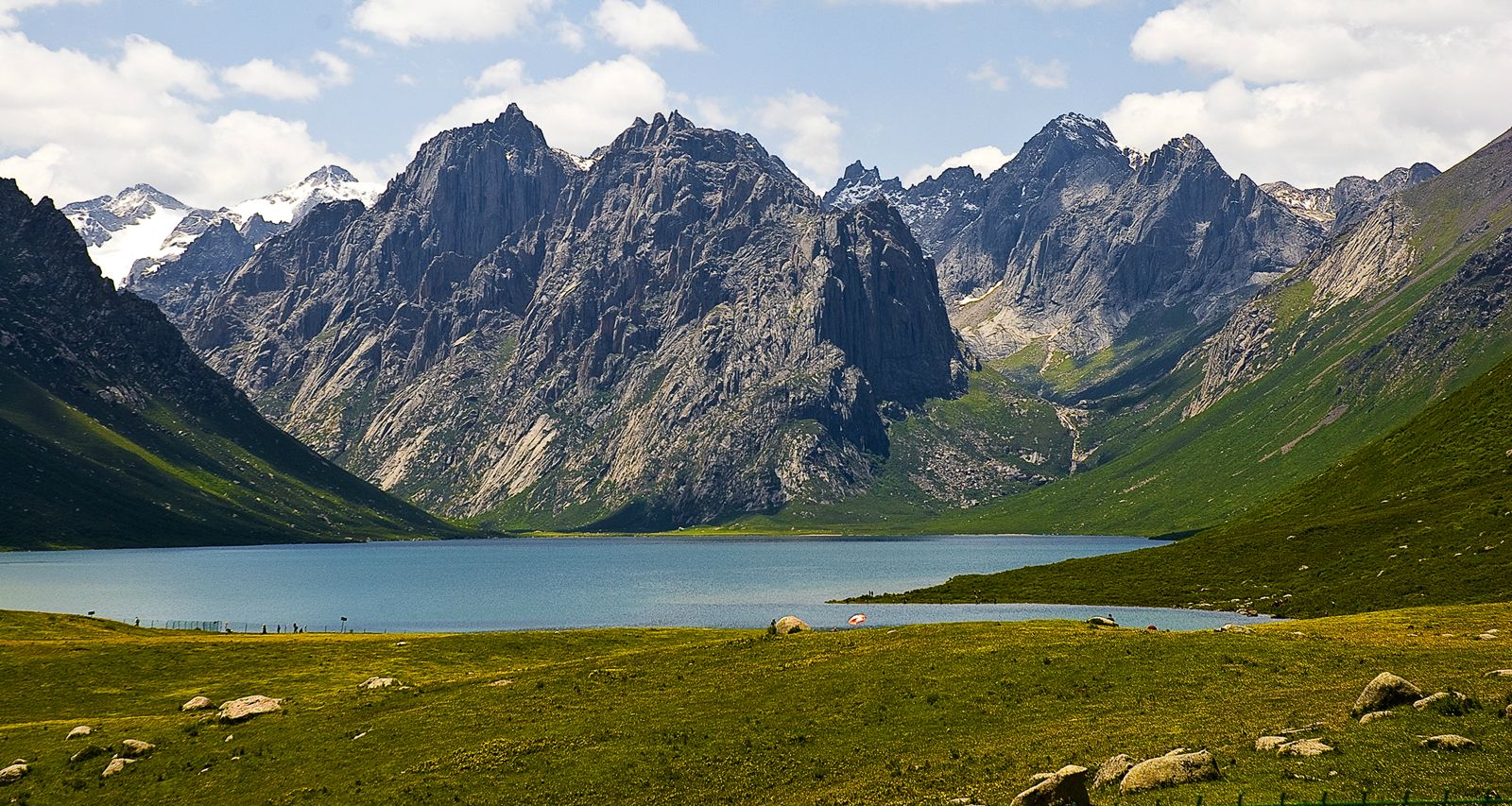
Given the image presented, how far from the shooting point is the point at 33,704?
68.0m

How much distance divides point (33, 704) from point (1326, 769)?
70386mm

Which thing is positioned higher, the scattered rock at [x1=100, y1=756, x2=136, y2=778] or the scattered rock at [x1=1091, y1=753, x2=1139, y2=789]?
the scattered rock at [x1=1091, y1=753, x2=1139, y2=789]

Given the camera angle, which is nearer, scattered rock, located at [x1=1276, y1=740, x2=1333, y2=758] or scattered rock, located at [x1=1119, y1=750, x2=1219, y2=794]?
scattered rock, located at [x1=1119, y1=750, x2=1219, y2=794]

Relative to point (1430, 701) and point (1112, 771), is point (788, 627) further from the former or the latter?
point (1430, 701)

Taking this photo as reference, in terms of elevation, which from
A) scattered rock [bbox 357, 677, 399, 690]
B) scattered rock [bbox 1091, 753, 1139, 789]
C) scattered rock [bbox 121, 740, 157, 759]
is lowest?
scattered rock [bbox 357, 677, 399, 690]

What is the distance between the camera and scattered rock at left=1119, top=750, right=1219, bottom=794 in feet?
107

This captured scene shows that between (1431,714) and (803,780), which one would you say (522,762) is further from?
(1431,714)

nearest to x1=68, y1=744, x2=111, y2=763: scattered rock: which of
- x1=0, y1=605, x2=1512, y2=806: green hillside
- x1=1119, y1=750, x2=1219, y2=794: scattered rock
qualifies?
x1=0, y1=605, x2=1512, y2=806: green hillside

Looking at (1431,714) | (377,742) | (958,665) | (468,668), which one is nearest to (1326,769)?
(1431,714)

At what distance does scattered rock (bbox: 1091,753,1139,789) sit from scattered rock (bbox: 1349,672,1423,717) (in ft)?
29.8

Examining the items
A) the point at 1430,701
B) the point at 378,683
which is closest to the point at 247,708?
the point at 378,683

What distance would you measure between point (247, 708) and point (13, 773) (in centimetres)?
1092

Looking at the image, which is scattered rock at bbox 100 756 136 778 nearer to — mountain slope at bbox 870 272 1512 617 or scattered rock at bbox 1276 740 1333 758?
scattered rock at bbox 1276 740 1333 758

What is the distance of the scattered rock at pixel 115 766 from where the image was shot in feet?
161
